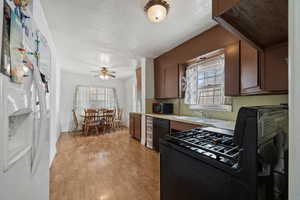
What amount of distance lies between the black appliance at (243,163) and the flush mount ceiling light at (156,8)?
153 centimetres

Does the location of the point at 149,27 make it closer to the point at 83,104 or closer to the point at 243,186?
the point at 243,186

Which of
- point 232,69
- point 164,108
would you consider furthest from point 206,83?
point 164,108

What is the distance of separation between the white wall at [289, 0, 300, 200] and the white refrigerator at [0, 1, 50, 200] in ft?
3.55

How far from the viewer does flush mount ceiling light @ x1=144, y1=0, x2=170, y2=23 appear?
147 centimetres

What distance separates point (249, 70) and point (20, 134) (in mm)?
2199

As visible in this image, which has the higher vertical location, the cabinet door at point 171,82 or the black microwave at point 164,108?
the cabinet door at point 171,82

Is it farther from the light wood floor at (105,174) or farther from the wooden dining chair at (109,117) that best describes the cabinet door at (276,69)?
the wooden dining chair at (109,117)

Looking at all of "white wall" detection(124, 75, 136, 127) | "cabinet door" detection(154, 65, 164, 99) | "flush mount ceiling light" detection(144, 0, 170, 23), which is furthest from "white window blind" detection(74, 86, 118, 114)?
"flush mount ceiling light" detection(144, 0, 170, 23)

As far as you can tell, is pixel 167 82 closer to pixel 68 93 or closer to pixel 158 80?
pixel 158 80

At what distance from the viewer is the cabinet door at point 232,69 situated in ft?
5.49

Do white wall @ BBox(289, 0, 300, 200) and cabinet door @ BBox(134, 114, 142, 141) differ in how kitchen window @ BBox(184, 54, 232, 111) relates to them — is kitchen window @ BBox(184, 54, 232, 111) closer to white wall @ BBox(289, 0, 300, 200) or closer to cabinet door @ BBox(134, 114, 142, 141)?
cabinet door @ BBox(134, 114, 142, 141)

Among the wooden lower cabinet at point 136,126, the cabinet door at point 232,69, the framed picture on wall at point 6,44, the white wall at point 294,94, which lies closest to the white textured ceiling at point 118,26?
the cabinet door at point 232,69

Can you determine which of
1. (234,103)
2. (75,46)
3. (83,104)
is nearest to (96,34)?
(75,46)

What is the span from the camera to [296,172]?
33cm
